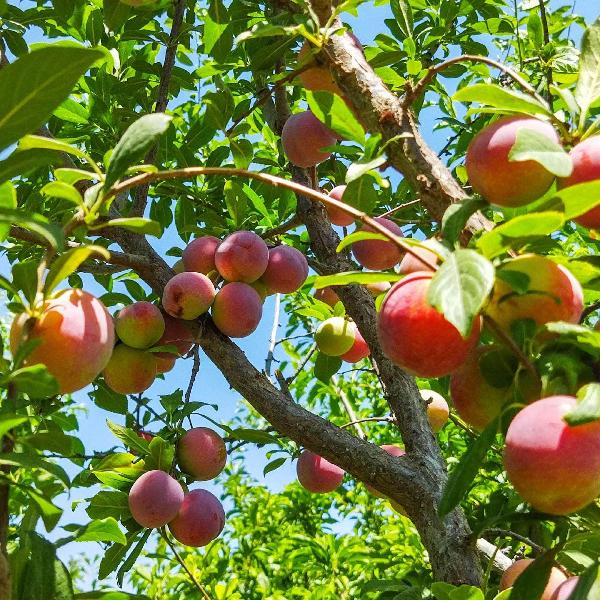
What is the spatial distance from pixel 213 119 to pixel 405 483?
1045 millimetres

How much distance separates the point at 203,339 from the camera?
197cm

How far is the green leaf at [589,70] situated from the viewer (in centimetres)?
104

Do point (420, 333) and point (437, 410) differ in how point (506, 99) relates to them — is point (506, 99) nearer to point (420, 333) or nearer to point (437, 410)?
point (420, 333)

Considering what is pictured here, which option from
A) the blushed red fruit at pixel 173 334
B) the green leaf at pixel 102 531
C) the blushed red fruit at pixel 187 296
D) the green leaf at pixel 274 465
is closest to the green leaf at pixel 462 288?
the green leaf at pixel 102 531

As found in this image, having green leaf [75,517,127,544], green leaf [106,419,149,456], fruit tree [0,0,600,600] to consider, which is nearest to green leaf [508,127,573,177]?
fruit tree [0,0,600,600]

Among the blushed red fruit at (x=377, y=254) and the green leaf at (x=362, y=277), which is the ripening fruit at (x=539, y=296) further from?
the blushed red fruit at (x=377, y=254)

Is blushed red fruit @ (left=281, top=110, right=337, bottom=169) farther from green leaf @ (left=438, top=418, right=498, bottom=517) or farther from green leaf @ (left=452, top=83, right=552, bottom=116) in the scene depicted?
green leaf @ (left=438, top=418, right=498, bottom=517)

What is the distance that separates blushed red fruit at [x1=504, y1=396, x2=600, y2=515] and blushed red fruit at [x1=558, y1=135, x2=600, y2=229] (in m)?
0.27

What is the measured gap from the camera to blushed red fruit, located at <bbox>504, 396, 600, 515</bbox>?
78 centimetres

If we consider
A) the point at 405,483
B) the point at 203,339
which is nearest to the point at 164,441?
the point at 203,339

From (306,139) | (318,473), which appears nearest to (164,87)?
(306,139)

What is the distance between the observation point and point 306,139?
1803 mm

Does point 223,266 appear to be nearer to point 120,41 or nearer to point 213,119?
point 213,119

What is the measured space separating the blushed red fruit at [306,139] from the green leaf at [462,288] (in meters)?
1.02
